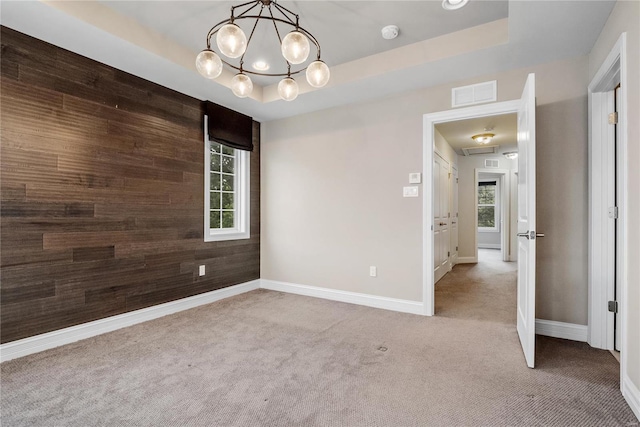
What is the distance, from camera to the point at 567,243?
2.77m

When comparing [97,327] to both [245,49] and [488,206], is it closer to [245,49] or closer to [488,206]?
[245,49]

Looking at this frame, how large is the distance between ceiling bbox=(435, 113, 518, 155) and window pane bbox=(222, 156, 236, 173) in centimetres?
282

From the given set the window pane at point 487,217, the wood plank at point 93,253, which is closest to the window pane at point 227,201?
the wood plank at point 93,253

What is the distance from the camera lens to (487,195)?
32.8 feet

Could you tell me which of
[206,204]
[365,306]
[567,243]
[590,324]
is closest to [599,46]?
[567,243]

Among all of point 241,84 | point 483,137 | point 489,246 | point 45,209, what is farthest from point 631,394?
point 489,246

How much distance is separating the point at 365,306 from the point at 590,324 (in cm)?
202

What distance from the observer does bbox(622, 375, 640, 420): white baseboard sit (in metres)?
1.69

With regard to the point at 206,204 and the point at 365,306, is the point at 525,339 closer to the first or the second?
the point at 365,306

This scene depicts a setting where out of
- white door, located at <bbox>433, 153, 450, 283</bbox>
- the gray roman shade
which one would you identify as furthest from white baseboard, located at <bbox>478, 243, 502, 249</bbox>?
the gray roman shade

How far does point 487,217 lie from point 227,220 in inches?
337

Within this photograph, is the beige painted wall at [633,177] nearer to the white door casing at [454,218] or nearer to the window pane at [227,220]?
the window pane at [227,220]

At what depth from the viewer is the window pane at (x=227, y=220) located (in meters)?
4.27

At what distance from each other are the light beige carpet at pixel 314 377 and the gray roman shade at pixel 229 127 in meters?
2.16
